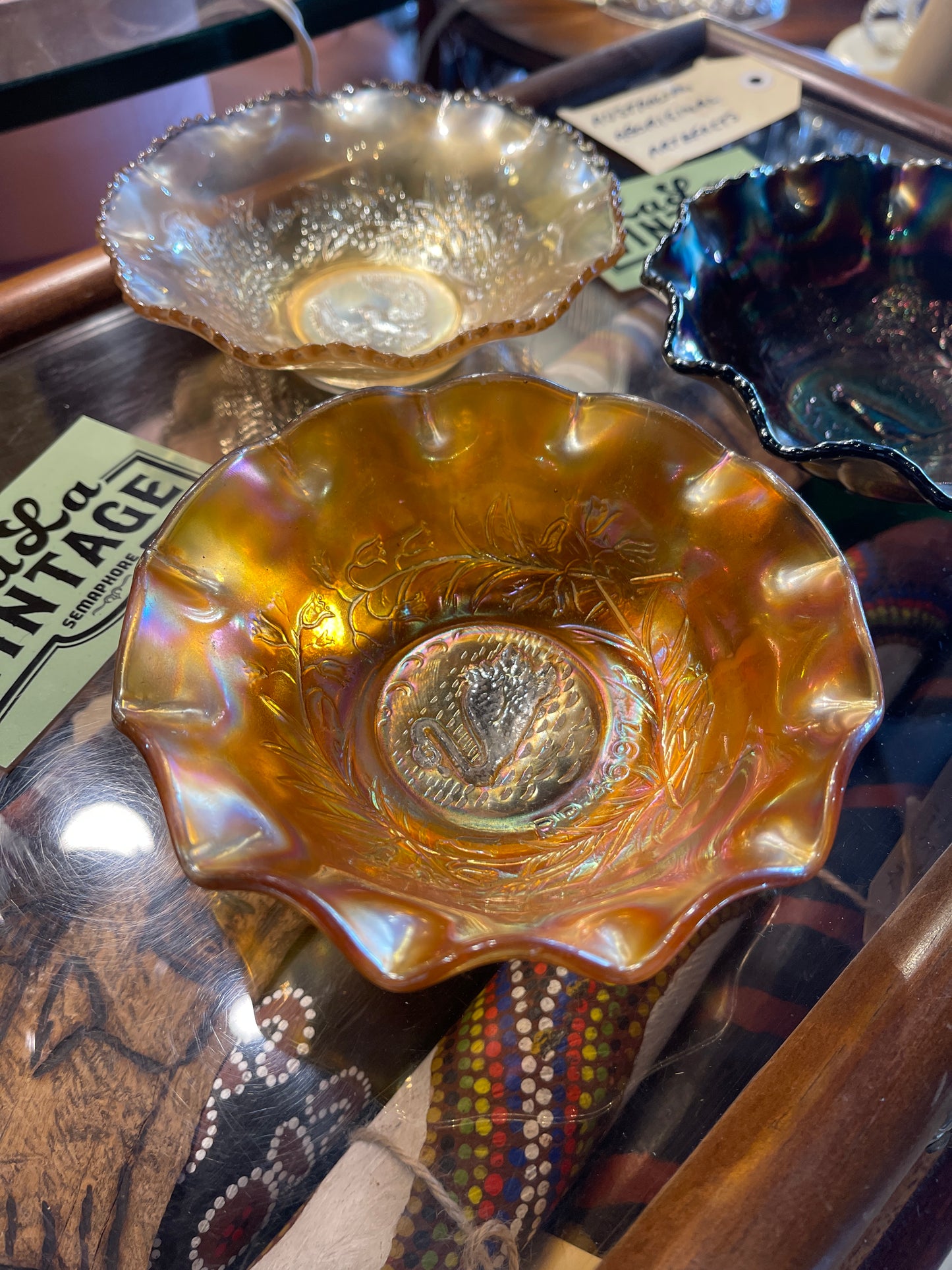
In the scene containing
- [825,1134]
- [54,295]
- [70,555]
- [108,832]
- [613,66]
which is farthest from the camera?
[613,66]

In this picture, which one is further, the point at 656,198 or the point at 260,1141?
the point at 656,198

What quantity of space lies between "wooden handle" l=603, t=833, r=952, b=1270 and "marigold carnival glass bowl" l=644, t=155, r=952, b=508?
14.2 inches

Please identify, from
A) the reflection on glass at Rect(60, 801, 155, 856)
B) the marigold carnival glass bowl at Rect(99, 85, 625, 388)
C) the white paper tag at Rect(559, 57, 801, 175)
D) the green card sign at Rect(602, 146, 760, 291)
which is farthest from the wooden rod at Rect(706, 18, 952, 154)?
the reflection on glass at Rect(60, 801, 155, 856)

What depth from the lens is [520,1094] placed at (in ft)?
1.45

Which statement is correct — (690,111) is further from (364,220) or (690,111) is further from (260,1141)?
(260,1141)

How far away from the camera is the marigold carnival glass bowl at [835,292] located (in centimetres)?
68

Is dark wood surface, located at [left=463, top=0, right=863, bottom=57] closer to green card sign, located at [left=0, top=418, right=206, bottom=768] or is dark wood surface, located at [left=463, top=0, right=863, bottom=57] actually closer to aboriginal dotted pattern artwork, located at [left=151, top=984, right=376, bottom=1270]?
green card sign, located at [left=0, top=418, right=206, bottom=768]

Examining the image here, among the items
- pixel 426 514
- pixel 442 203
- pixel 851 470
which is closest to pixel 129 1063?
pixel 426 514

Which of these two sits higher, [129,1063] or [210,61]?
[210,61]

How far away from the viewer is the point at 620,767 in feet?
1.68

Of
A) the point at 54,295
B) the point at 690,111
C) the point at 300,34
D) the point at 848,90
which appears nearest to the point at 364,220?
the point at 300,34

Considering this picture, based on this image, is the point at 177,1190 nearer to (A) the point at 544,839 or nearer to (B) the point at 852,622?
(A) the point at 544,839

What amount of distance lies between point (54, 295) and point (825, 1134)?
2.38 ft

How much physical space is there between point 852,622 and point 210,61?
678 mm
